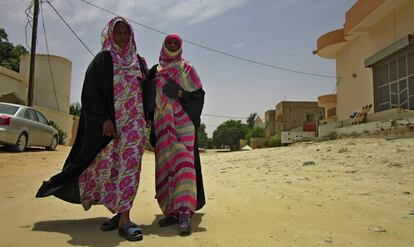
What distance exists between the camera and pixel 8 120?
1022 centimetres

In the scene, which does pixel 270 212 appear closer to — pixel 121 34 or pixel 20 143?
pixel 121 34

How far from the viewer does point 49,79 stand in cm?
2145

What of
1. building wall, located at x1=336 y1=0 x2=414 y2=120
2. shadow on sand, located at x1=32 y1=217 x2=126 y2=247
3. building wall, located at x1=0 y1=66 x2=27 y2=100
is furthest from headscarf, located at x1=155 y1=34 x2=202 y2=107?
building wall, located at x1=0 y1=66 x2=27 y2=100

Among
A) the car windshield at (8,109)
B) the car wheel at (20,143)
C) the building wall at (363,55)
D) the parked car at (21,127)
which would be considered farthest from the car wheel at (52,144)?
the building wall at (363,55)

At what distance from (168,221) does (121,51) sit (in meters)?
1.55

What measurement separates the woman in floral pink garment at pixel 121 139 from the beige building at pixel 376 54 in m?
11.7

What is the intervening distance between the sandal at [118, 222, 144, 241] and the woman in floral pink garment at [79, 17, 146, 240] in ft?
0.46

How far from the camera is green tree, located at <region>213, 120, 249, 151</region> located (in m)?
76.9

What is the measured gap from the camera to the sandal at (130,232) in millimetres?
2893

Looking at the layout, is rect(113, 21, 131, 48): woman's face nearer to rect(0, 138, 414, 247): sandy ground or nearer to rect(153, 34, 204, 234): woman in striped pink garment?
rect(153, 34, 204, 234): woman in striped pink garment

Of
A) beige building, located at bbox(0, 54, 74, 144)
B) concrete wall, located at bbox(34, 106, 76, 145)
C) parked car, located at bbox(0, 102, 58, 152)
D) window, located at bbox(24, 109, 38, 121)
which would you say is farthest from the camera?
beige building, located at bbox(0, 54, 74, 144)

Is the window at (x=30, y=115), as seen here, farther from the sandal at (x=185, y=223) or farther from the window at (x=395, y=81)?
the window at (x=395, y=81)

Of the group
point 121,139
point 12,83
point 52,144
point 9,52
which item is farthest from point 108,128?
point 9,52

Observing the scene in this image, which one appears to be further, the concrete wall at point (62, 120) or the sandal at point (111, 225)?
the concrete wall at point (62, 120)
